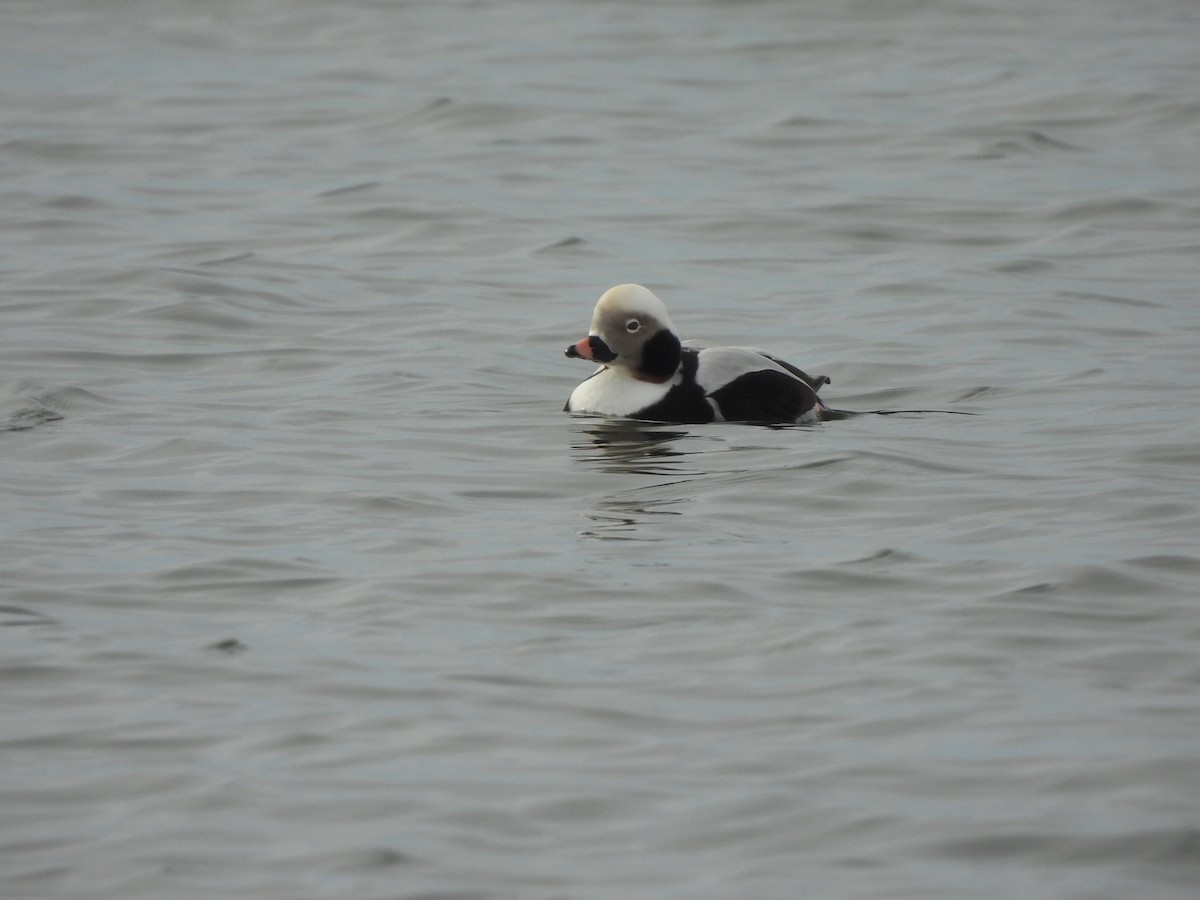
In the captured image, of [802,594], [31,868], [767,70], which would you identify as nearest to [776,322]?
[802,594]

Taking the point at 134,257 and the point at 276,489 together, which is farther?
the point at 134,257

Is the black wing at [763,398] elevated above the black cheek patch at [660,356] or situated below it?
below

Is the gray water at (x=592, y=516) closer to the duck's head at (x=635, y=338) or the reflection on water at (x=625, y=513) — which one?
the reflection on water at (x=625, y=513)

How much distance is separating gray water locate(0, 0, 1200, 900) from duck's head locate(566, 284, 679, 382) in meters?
0.44

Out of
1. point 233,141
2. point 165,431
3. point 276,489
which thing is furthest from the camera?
point 233,141

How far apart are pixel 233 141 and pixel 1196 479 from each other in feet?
40.7

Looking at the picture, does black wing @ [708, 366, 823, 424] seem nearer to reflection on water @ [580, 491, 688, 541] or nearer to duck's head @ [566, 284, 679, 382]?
duck's head @ [566, 284, 679, 382]

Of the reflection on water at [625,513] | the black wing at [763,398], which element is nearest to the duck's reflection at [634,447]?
the black wing at [763,398]

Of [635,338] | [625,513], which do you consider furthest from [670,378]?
[625,513]

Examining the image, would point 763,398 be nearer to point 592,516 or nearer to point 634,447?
point 634,447

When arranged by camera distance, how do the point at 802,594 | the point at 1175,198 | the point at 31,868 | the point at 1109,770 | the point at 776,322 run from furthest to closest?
the point at 1175,198, the point at 776,322, the point at 802,594, the point at 1109,770, the point at 31,868

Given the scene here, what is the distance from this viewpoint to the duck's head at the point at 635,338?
9695 mm

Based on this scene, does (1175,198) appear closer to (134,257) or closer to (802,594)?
(134,257)

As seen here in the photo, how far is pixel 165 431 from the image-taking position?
31.2 ft
